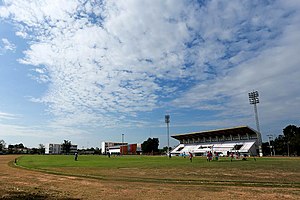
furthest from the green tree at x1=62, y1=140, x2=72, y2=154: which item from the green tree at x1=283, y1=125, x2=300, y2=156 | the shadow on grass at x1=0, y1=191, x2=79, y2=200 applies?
the shadow on grass at x1=0, y1=191, x2=79, y2=200

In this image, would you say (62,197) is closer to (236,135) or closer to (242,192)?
(242,192)

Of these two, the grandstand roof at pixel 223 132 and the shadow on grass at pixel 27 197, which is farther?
the grandstand roof at pixel 223 132

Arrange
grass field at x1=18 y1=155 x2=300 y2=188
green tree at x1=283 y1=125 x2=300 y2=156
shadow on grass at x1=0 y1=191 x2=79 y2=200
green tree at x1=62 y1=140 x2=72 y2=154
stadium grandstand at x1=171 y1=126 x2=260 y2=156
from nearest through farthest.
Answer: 1. shadow on grass at x1=0 y1=191 x2=79 y2=200
2. grass field at x1=18 y1=155 x2=300 y2=188
3. green tree at x1=283 y1=125 x2=300 y2=156
4. stadium grandstand at x1=171 y1=126 x2=260 y2=156
5. green tree at x1=62 y1=140 x2=72 y2=154

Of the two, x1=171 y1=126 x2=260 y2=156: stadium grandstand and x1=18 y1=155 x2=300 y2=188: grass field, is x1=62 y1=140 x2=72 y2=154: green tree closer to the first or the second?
x1=171 y1=126 x2=260 y2=156: stadium grandstand

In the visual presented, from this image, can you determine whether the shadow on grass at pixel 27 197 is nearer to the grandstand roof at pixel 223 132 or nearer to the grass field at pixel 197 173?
the grass field at pixel 197 173

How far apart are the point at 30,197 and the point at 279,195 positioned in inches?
429

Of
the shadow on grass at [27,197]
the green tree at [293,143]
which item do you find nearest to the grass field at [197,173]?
the shadow on grass at [27,197]

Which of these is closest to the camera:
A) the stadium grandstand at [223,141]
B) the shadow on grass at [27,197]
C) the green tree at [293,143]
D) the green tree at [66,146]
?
the shadow on grass at [27,197]

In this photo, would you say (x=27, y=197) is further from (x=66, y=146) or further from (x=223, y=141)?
(x=66, y=146)

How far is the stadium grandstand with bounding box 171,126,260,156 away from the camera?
84188 mm

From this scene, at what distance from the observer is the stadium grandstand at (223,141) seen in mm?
84188

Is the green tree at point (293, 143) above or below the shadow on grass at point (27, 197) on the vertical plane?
above

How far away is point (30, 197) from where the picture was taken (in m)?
10.4

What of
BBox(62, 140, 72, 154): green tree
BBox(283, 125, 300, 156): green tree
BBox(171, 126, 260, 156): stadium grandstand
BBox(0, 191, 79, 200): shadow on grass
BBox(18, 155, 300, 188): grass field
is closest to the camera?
BBox(0, 191, 79, 200): shadow on grass
